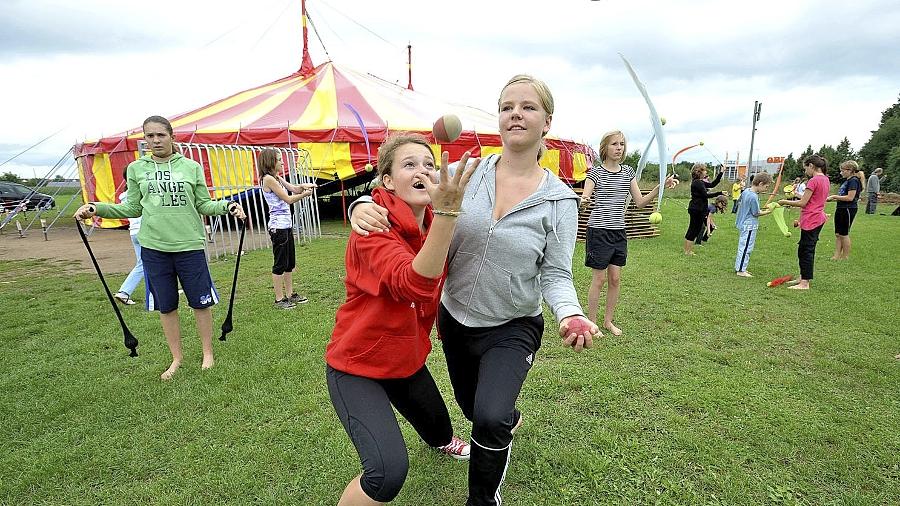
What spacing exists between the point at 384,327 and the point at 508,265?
0.61 m

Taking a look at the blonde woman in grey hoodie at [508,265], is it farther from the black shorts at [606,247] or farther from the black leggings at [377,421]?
the black shorts at [606,247]

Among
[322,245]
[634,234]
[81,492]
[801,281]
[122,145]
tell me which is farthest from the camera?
[122,145]

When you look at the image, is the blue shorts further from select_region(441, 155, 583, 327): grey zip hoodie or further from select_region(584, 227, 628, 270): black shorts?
select_region(584, 227, 628, 270): black shorts

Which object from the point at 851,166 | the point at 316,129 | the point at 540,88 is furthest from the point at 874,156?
the point at 540,88

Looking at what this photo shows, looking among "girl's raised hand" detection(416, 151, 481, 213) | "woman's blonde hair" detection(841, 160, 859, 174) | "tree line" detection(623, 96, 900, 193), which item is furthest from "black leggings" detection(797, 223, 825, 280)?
"tree line" detection(623, 96, 900, 193)

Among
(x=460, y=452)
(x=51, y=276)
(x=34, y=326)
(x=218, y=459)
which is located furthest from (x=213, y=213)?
(x=51, y=276)

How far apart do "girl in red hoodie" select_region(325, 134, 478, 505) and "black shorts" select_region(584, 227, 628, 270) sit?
293cm

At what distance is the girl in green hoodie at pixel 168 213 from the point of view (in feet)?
12.3

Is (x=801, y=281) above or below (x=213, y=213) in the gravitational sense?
below

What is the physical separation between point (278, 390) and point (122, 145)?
1269 centimetres

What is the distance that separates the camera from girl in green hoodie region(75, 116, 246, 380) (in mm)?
3748

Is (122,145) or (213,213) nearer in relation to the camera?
(213,213)

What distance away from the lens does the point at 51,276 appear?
806cm

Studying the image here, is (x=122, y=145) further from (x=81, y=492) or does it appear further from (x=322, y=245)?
(x=81, y=492)
